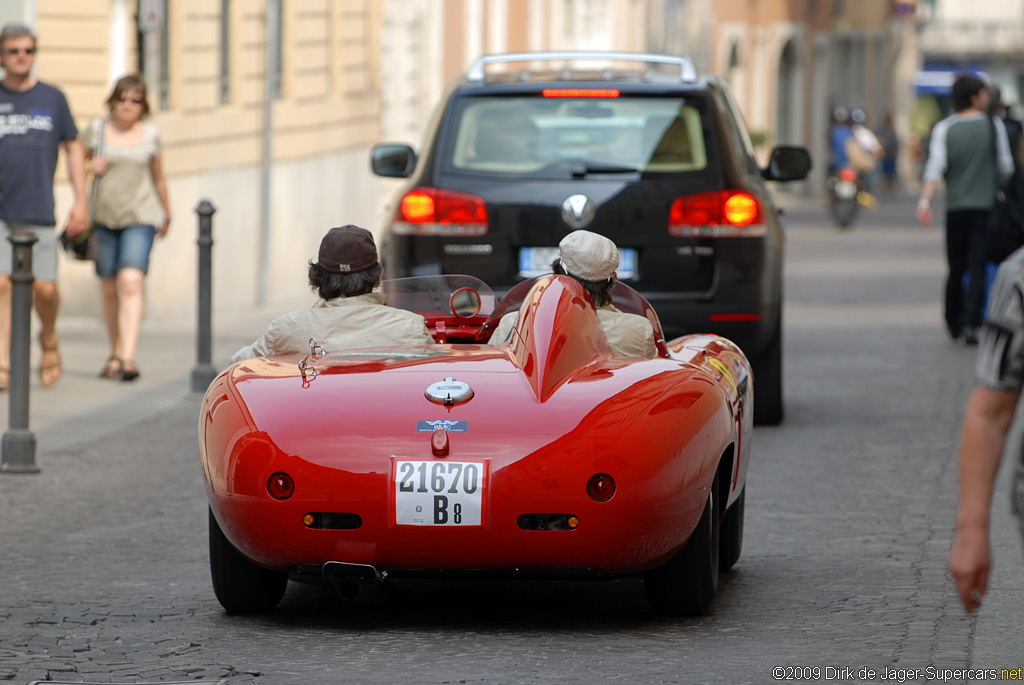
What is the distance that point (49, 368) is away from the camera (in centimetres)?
1180

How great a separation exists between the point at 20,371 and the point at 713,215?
3.32m

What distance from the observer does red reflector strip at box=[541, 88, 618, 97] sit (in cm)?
978

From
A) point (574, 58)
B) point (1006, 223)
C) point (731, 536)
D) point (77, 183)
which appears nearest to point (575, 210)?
point (574, 58)

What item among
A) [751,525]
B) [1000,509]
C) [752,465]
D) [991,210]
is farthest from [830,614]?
[991,210]

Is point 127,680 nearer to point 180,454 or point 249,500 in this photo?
point 249,500

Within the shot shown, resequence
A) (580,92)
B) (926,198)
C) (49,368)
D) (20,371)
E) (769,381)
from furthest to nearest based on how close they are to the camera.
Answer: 1. (926,198)
2. (49,368)
3. (769,381)
4. (580,92)
5. (20,371)

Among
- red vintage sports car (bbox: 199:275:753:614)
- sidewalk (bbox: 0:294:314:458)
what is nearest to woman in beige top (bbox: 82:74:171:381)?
sidewalk (bbox: 0:294:314:458)

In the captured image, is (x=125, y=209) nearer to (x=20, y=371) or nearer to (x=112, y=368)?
(x=112, y=368)

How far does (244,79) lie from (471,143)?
392 inches

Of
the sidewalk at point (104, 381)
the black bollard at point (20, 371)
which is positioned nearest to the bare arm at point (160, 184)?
the sidewalk at point (104, 381)

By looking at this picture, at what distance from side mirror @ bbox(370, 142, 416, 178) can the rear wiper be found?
1346 mm

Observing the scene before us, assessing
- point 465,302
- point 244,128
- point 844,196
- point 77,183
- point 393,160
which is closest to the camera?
point 465,302

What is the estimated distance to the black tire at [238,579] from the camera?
587cm

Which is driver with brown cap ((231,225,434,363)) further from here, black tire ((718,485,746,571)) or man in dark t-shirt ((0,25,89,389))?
man in dark t-shirt ((0,25,89,389))
